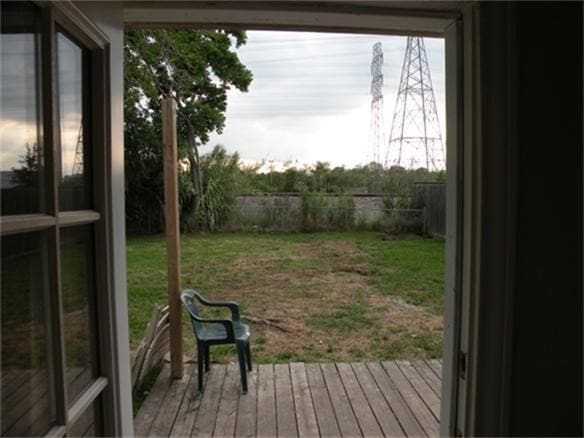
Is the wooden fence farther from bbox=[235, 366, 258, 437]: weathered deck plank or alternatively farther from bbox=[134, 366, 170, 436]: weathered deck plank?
bbox=[134, 366, 170, 436]: weathered deck plank

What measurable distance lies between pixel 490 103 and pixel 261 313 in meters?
3.61

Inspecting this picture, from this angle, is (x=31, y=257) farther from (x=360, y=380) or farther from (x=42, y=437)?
(x=360, y=380)

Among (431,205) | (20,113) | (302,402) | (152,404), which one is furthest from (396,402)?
(431,205)

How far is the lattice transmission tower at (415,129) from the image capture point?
9.17 meters

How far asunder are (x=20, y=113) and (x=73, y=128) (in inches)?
5.9

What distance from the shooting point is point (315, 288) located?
5047 millimetres

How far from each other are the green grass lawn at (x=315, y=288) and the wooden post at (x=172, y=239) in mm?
519

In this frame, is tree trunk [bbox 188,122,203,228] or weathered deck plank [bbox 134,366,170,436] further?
tree trunk [bbox 188,122,203,228]

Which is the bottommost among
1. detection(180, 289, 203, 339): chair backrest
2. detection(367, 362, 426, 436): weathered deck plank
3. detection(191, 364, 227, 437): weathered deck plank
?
detection(191, 364, 227, 437): weathered deck plank

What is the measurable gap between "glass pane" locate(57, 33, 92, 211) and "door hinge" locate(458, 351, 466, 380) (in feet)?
2.69

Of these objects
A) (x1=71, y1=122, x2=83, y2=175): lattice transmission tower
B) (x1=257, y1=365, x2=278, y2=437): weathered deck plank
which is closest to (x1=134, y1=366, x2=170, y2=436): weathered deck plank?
(x1=257, y1=365, x2=278, y2=437): weathered deck plank

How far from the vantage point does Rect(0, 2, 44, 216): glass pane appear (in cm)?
59

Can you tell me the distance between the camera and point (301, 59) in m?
6.98

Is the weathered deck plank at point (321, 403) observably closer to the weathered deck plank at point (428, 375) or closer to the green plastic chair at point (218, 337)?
the green plastic chair at point (218, 337)
